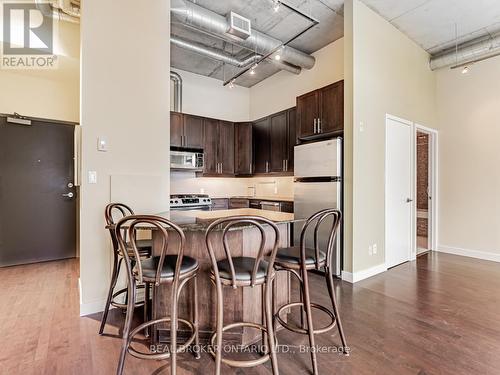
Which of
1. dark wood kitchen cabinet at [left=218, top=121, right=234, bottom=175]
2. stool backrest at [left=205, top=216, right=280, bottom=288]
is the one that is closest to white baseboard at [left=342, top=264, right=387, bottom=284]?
stool backrest at [left=205, top=216, right=280, bottom=288]

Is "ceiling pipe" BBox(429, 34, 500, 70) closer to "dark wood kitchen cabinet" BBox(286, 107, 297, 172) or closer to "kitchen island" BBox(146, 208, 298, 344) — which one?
"dark wood kitchen cabinet" BBox(286, 107, 297, 172)

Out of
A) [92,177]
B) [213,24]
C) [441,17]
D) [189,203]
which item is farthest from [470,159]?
[92,177]

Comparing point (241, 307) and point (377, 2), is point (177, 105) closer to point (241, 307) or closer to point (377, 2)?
point (377, 2)

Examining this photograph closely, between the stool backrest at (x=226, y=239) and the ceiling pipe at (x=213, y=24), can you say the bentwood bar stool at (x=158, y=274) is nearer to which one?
the stool backrest at (x=226, y=239)

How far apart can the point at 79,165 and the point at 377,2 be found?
410 centimetres

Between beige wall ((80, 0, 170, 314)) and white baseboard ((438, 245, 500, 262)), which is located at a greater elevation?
beige wall ((80, 0, 170, 314))

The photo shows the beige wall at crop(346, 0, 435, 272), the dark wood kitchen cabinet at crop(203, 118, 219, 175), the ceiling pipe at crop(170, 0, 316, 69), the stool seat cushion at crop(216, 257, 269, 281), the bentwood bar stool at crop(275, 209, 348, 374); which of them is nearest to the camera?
the stool seat cushion at crop(216, 257, 269, 281)

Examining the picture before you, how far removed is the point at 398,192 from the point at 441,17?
8.26 feet

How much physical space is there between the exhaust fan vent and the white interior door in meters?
2.44

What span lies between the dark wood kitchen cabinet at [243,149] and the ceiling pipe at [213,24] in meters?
1.58

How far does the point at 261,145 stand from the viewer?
5363 mm

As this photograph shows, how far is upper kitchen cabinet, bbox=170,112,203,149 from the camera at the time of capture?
4723mm

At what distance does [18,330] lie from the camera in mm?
2232

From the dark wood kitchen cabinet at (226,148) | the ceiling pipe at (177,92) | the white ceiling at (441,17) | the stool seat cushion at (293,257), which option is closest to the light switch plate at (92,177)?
the stool seat cushion at (293,257)
